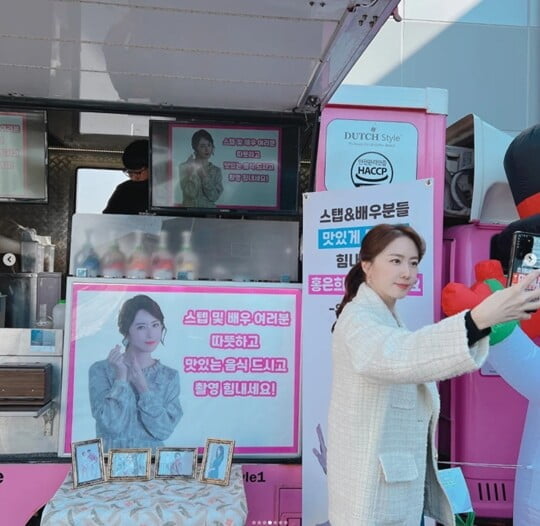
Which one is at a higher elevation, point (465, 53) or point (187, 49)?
point (465, 53)

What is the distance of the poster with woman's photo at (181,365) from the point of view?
2.75 m

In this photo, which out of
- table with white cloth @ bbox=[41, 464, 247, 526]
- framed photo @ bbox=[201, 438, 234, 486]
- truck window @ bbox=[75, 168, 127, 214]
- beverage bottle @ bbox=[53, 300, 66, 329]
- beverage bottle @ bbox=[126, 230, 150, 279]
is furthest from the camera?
truck window @ bbox=[75, 168, 127, 214]

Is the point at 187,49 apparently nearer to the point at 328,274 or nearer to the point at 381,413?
the point at 328,274

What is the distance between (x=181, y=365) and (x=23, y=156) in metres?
1.71

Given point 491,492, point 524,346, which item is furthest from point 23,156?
point 491,492

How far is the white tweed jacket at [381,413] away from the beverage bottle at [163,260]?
175cm

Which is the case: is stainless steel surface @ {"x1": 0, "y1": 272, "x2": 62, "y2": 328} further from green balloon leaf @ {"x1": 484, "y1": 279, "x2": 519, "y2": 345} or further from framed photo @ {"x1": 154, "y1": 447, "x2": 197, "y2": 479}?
green balloon leaf @ {"x1": 484, "y1": 279, "x2": 519, "y2": 345}

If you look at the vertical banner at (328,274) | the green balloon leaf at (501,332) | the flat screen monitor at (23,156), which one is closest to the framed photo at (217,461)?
the vertical banner at (328,274)

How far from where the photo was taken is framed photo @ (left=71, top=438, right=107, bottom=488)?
2521mm

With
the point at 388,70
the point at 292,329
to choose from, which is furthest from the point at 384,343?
the point at 388,70

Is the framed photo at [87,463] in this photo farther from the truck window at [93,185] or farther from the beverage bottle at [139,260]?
the truck window at [93,185]

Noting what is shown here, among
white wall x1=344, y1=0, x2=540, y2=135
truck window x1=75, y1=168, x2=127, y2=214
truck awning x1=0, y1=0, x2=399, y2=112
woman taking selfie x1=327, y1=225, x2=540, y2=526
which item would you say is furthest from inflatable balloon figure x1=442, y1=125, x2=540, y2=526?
white wall x1=344, y1=0, x2=540, y2=135

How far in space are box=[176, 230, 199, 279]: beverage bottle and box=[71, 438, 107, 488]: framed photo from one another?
1162 mm

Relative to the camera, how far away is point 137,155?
153 inches
